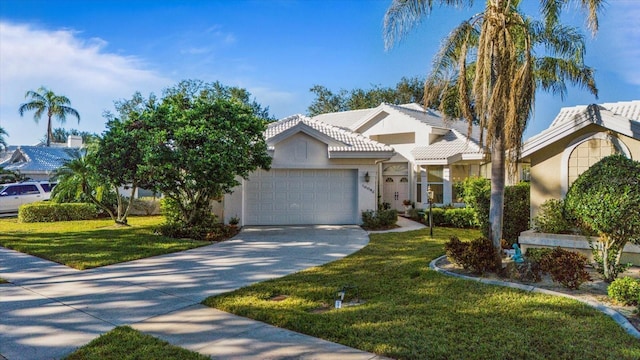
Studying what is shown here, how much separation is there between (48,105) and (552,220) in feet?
140

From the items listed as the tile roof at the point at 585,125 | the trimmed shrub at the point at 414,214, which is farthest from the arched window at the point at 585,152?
the trimmed shrub at the point at 414,214

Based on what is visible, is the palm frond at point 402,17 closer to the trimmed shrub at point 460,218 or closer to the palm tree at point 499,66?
the palm tree at point 499,66

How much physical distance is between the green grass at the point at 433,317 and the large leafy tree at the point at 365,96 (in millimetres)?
35494

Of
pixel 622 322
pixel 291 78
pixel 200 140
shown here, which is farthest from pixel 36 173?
pixel 622 322

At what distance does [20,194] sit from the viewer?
21.0 m

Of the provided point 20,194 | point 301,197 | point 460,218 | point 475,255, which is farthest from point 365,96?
point 475,255

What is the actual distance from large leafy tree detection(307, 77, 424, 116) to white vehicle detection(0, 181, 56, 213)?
28.5m

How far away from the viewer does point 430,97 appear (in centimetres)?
920

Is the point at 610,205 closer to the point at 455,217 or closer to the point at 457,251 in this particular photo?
the point at 457,251

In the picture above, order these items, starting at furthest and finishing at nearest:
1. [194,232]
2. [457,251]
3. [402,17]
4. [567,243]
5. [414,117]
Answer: [414,117], [194,232], [402,17], [567,243], [457,251]

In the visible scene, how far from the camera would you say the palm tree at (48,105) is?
37.5 metres

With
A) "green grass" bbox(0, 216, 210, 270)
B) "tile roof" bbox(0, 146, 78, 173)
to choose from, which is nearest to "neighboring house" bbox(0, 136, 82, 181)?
"tile roof" bbox(0, 146, 78, 173)

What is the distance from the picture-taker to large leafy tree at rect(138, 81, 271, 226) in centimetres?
1227

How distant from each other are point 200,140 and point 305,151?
4813 mm
